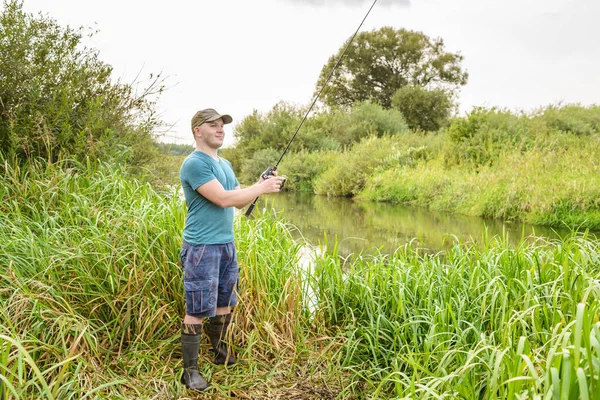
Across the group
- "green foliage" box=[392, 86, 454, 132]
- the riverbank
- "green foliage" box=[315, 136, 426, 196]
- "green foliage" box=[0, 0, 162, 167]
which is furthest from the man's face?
"green foliage" box=[392, 86, 454, 132]

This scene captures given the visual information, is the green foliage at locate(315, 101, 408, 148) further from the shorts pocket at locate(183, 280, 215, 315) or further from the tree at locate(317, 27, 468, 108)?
the shorts pocket at locate(183, 280, 215, 315)

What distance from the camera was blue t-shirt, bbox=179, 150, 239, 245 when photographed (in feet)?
8.46

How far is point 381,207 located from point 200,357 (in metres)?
11.2

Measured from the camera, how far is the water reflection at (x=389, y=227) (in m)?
8.18

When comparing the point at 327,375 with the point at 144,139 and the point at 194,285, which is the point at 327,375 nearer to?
the point at 194,285

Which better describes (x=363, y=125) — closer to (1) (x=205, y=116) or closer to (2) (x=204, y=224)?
(1) (x=205, y=116)

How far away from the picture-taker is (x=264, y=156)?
76.3 feet

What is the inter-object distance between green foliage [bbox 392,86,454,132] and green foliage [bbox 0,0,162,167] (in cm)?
2845

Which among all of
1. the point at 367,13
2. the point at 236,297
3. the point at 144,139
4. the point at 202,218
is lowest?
the point at 236,297

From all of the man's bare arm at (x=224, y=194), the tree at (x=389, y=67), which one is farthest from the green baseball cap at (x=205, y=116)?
the tree at (x=389, y=67)

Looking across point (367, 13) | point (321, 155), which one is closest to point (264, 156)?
point (321, 155)

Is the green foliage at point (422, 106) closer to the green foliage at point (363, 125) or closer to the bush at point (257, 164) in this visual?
the green foliage at point (363, 125)

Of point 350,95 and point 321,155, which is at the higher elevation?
point 350,95

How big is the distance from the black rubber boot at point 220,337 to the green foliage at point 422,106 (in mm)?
30336
